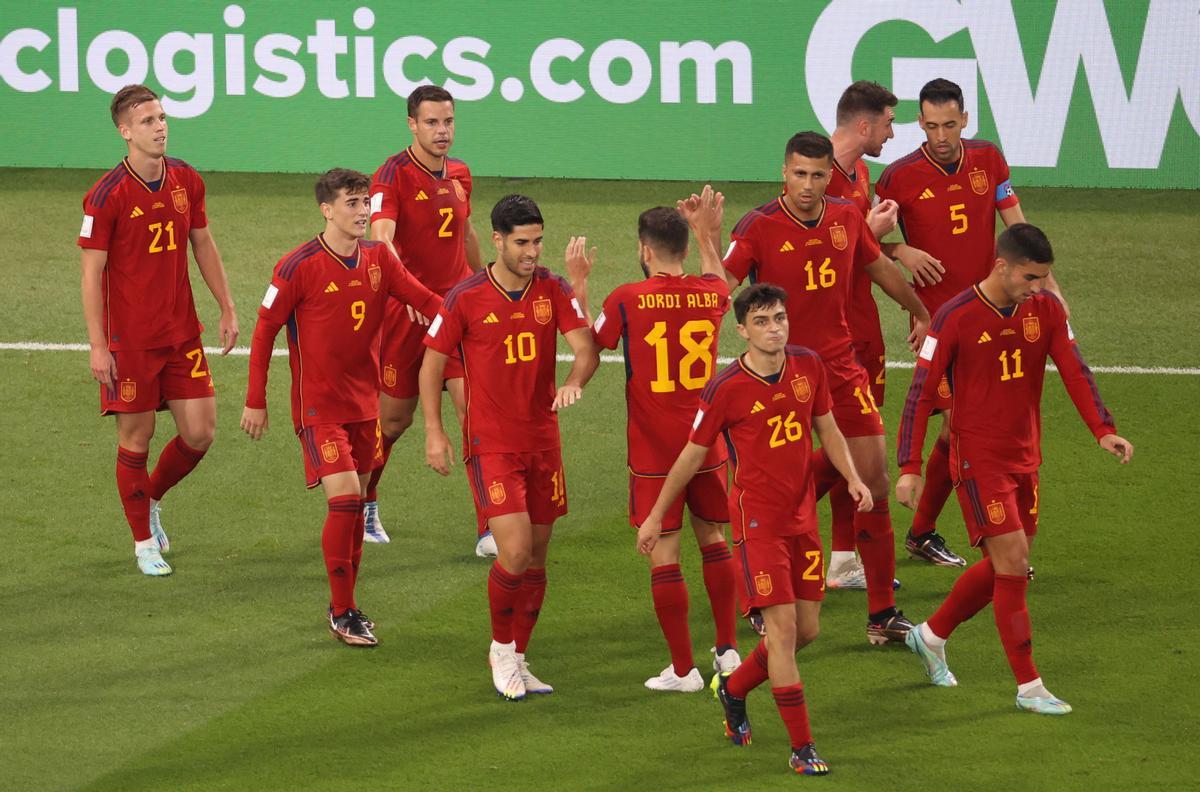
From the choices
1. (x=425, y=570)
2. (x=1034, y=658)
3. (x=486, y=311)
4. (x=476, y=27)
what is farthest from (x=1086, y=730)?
(x=476, y=27)

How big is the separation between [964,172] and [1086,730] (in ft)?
10.5

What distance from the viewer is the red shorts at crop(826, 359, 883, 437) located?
26.3 feet

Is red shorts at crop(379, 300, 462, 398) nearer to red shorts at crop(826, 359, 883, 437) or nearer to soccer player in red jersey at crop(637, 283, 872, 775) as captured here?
red shorts at crop(826, 359, 883, 437)

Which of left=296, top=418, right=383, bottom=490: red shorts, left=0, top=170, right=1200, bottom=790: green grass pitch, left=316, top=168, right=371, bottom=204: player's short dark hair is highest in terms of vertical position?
left=316, top=168, right=371, bottom=204: player's short dark hair

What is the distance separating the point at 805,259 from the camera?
309 inches

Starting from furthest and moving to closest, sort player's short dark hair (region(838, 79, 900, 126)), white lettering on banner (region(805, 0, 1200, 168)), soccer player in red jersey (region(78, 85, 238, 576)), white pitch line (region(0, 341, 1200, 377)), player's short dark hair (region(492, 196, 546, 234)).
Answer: white lettering on banner (region(805, 0, 1200, 168)) → white pitch line (region(0, 341, 1200, 377)) → soccer player in red jersey (region(78, 85, 238, 576)) → player's short dark hair (region(838, 79, 900, 126)) → player's short dark hair (region(492, 196, 546, 234))

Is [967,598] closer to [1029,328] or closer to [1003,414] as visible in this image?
[1003,414]

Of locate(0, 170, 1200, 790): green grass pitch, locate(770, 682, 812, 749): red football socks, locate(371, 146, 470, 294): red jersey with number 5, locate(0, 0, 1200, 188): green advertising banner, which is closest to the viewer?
locate(770, 682, 812, 749): red football socks

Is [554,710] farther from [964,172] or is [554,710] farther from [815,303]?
[964,172]

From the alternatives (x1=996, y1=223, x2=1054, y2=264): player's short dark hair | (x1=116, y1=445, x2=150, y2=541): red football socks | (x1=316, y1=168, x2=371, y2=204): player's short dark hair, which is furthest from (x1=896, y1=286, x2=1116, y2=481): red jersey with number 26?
(x1=116, y1=445, x2=150, y2=541): red football socks

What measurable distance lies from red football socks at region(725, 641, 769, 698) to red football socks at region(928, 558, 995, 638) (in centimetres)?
109

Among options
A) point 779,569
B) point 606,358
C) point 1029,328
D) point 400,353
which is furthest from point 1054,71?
point 779,569

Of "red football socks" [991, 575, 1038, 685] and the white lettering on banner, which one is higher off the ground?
the white lettering on banner

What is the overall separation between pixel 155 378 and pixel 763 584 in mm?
3887
